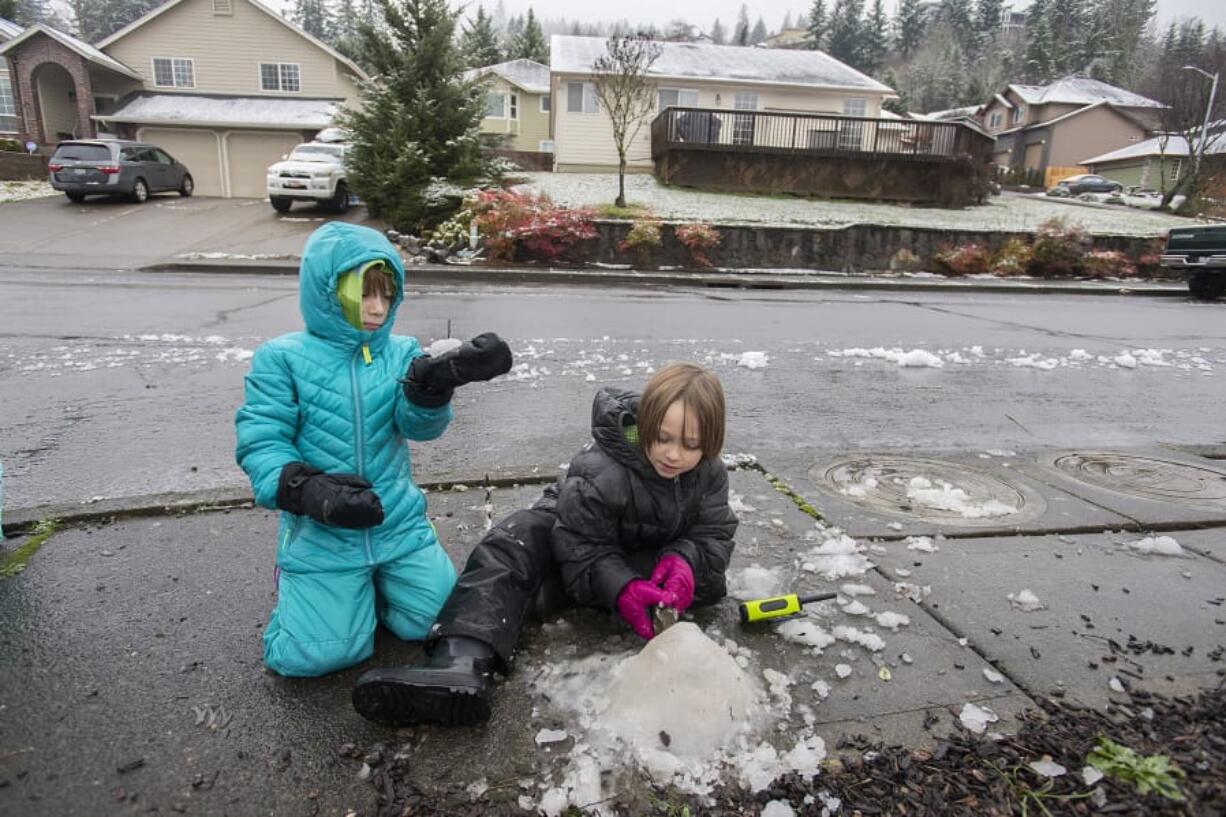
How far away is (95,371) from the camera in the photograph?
584 cm

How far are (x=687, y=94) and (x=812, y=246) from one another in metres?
16.6

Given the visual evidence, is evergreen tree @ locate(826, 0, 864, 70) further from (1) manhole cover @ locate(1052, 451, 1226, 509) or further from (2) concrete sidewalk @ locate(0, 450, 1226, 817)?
(2) concrete sidewalk @ locate(0, 450, 1226, 817)

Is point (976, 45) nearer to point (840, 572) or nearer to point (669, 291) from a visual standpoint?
point (669, 291)

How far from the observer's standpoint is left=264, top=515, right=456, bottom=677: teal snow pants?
7.19ft

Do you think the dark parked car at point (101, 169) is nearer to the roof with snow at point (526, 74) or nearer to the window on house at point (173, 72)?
the window on house at point (173, 72)

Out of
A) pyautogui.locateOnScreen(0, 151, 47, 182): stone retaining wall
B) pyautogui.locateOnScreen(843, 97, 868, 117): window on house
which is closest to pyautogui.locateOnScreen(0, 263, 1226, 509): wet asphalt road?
pyautogui.locateOnScreen(0, 151, 47, 182): stone retaining wall

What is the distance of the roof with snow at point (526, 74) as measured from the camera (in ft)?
130

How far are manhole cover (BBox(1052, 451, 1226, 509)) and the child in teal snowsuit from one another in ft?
11.4

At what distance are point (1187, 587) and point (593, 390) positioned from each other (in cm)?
380

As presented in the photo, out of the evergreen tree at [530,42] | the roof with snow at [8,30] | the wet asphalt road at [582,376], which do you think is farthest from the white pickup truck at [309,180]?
the evergreen tree at [530,42]

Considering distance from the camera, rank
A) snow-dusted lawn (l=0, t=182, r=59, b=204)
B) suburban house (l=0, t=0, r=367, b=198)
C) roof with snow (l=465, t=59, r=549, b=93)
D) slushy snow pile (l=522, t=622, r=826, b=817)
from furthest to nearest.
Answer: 1. roof with snow (l=465, t=59, r=549, b=93)
2. suburban house (l=0, t=0, r=367, b=198)
3. snow-dusted lawn (l=0, t=182, r=59, b=204)
4. slushy snow pile (l=522, t=622, r=826, b=817)

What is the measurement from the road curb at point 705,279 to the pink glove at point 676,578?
1113 cm

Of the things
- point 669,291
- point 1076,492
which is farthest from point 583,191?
point 1076,492

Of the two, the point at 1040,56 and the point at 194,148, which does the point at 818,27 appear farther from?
the point at 194,148
